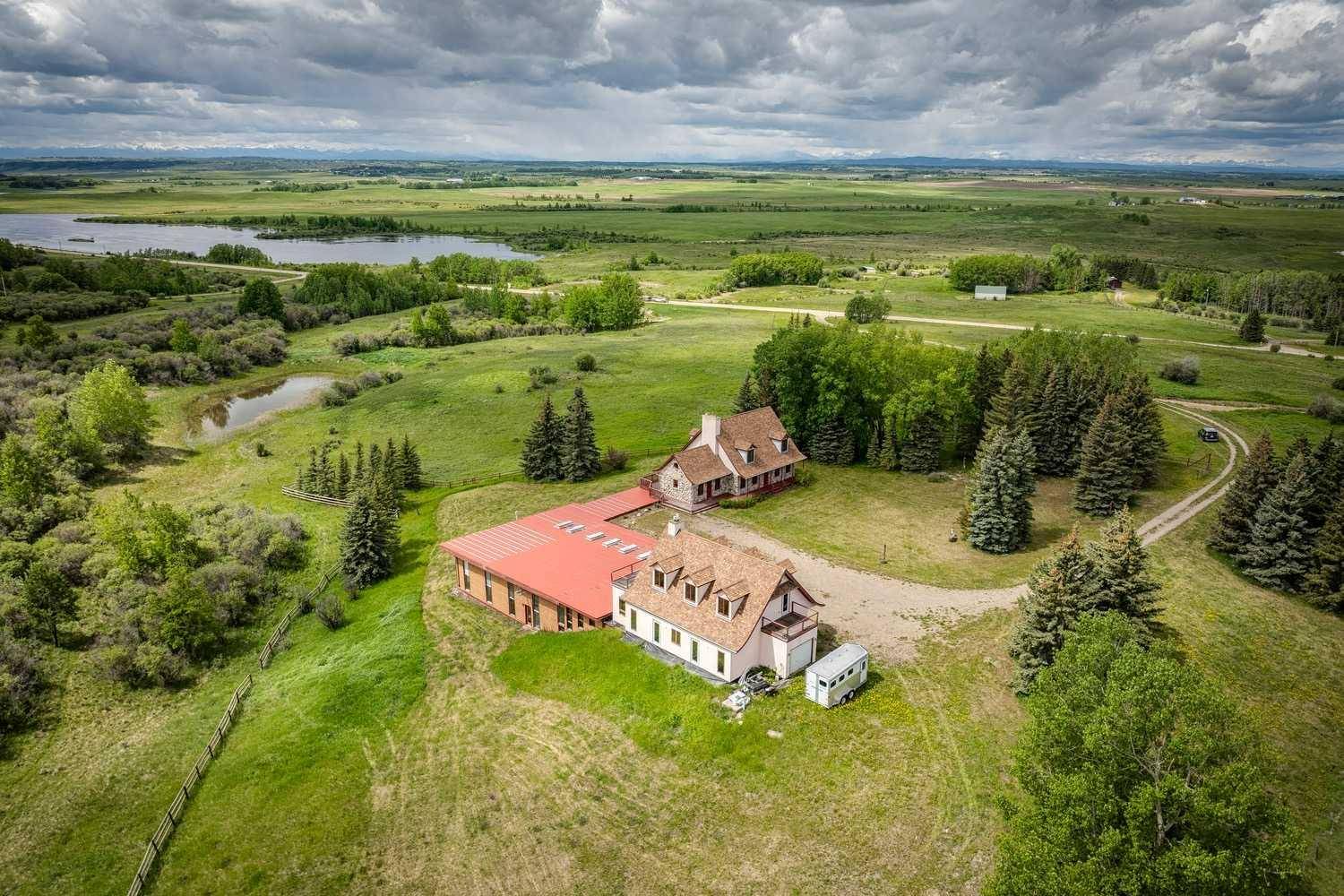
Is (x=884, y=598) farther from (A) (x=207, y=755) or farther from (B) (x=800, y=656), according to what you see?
(A) (x=207, y=755)

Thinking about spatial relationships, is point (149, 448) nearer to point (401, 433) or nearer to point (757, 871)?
point (401, 433)

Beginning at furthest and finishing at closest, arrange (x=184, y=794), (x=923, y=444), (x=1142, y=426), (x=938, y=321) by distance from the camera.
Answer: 1. (x=938, y=321)
2. (x=923, y=444)
3. (x=1142, y=426)
4. (x=184, y=794)

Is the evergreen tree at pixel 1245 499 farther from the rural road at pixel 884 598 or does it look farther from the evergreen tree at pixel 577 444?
the evergreen tree at pixel 577 444

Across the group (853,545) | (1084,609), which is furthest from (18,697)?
(1084,609)

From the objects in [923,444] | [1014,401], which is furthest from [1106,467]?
[923,444]

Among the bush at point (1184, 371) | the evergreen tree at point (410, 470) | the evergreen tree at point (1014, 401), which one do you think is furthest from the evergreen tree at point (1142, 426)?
the evergreen tree at point (410, 470)

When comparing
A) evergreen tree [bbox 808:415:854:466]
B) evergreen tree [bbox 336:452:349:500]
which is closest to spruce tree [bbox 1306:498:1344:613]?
evergreen tree [bbox 808:415:854:466]
